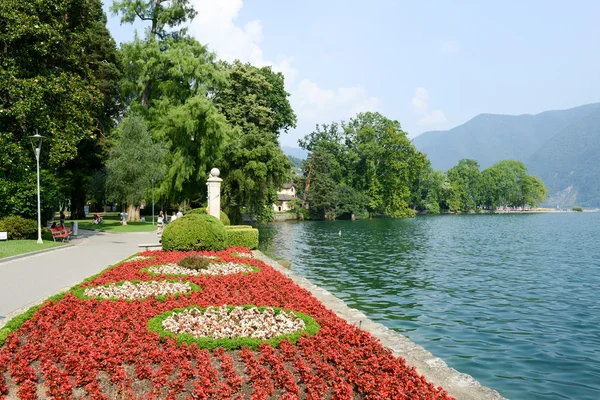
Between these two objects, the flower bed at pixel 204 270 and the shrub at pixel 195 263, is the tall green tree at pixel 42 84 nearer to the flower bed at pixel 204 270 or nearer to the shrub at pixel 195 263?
the flower bed at pixel 204 270

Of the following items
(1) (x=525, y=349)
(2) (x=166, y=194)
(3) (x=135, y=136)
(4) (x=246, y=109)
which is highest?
(4) (x=246, y=109)

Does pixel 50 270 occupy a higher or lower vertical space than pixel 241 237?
lower

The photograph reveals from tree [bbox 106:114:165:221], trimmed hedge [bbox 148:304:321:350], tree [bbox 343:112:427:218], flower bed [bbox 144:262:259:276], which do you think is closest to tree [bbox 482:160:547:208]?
tree [bbox 343:112:427:218]

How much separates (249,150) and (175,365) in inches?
1359

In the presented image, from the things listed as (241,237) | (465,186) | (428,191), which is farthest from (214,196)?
(465,186)

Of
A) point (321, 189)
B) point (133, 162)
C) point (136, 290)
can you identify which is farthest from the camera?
point (321, 189)

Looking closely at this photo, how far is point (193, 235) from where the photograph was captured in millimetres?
19344

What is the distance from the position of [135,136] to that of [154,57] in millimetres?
7476

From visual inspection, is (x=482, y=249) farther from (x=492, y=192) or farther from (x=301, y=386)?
(x=492, y=192)

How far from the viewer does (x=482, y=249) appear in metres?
30.6

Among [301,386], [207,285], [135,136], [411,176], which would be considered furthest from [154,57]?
[411,176]

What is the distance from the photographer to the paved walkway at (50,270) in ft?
36.9

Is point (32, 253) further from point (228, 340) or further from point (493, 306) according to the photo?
point (493, 306)

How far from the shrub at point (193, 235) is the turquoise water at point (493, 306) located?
4201 mm
